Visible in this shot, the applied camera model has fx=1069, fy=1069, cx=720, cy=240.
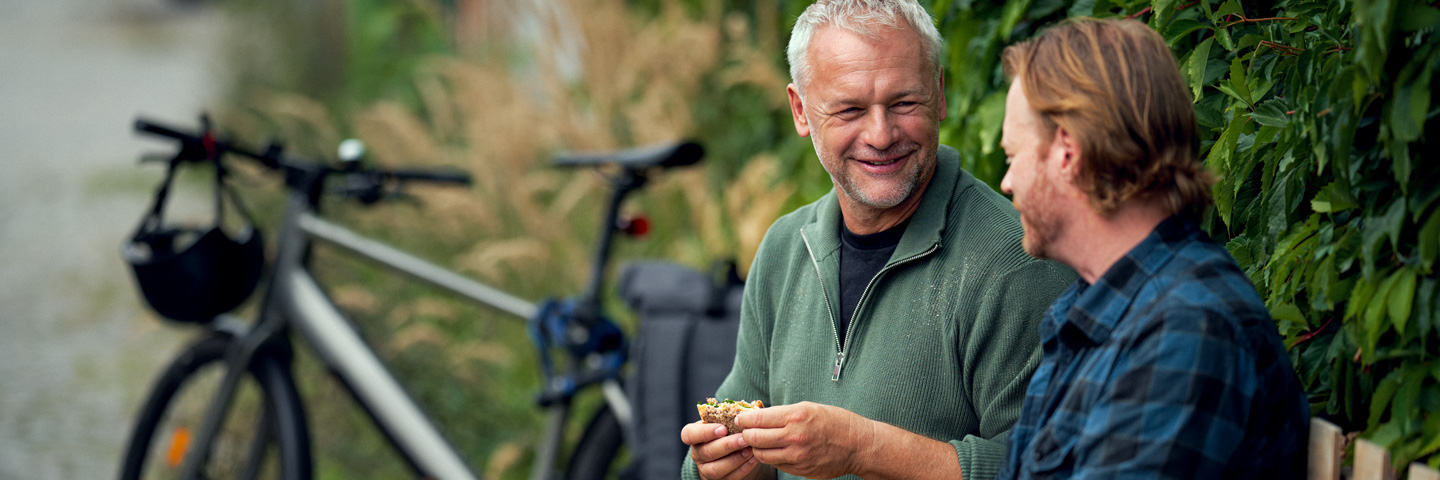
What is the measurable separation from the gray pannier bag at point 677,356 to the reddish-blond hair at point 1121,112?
5.00 ft

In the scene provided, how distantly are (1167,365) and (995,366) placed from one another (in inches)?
15.7

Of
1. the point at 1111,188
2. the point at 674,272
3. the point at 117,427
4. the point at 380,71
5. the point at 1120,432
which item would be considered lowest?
the point at 117,427

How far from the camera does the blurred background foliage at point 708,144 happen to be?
3.94ft

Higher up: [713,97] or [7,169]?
[713,97]

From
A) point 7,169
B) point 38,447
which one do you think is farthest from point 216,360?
point 7,169

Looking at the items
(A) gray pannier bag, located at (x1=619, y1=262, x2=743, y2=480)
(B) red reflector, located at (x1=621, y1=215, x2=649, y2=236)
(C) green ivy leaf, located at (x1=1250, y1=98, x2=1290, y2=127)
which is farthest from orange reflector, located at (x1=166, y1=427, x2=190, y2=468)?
(C) green ivy leaf, located at (x1=1250, y1=98, x2=1290, y2=127)

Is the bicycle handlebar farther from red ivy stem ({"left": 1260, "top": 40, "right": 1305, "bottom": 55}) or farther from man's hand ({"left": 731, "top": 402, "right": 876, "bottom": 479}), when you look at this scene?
red ivy stem ({"left": 1260, "top": 40, "right": 1305, "bottom": 55})

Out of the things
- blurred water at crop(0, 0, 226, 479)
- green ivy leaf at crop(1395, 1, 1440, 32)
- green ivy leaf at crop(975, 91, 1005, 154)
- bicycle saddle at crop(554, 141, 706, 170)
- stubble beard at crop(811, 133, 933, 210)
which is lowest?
blurred water at crop(0, 0, 226, 479)

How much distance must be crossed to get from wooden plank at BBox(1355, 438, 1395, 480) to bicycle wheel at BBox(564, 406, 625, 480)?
7.19 ft

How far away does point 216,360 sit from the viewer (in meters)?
3.59

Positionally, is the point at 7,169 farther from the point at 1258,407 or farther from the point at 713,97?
the point at 1258,407

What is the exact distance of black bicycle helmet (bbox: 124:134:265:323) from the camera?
3.16m

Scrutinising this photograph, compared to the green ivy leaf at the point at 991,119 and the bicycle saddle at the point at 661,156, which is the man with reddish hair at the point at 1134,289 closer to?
the green ivy leaf at the point at 991,119

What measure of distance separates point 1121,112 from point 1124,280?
186 millimetres
